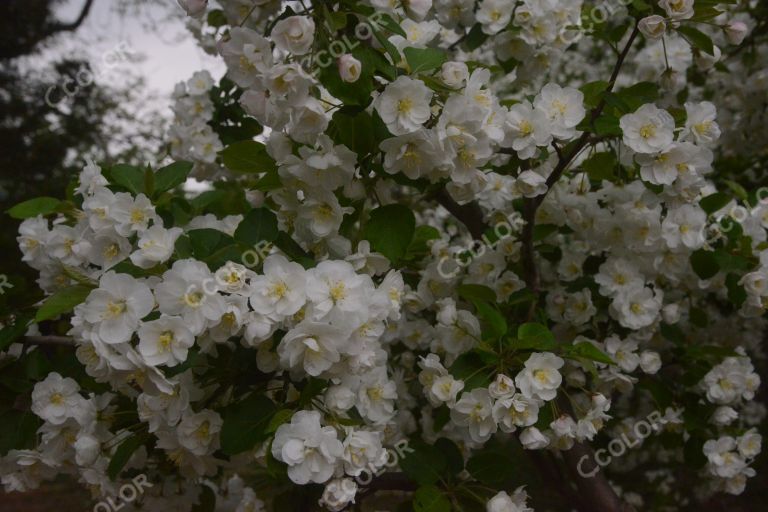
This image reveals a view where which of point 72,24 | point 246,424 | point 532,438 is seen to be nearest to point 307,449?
point 246,424

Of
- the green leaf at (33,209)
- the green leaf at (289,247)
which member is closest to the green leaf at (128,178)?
the green leaf at (33,209)

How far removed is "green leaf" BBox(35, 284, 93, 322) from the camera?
155 centimetres

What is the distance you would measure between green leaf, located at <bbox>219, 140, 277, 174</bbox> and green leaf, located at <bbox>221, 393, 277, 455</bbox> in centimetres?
60

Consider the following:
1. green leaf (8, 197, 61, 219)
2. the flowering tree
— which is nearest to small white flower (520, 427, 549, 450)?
the flowering tree

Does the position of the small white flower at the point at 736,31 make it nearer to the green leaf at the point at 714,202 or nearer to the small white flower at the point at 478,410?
the green leaf at the point at 714,202

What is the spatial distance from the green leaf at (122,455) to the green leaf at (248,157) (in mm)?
767

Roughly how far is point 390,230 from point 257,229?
34cm

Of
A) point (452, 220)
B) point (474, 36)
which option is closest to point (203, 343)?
point (474, 36)

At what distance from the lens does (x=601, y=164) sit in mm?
2184

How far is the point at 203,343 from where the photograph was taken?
5.15 ft

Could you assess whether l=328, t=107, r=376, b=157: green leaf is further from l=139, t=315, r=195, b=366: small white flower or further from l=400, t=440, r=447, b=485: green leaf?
l=400, t=440, r=447, b=485: green leaf

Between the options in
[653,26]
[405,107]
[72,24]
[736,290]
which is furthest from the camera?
[72,24]

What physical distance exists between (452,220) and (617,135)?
5.80 feet

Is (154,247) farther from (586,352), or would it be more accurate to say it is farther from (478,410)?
(586,352)
